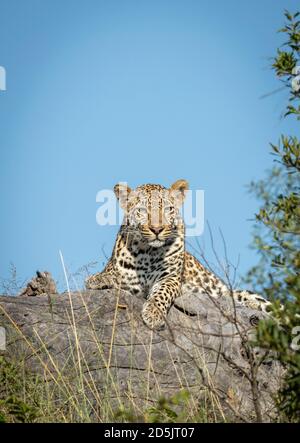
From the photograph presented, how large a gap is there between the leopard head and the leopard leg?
666mm

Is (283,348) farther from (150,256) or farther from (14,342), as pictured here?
(150,256)

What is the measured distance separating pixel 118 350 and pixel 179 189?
4.43m

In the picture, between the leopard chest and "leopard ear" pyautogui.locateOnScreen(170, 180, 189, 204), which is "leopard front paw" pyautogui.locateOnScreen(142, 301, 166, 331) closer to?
the leopard chest

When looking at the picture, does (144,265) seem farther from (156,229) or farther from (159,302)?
(159,302)

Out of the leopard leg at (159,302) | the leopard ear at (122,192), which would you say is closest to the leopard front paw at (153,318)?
the leopard leg at (159,302)

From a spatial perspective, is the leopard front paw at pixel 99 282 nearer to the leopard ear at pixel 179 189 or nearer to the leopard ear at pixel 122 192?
the leopard ear at pixel 122 192

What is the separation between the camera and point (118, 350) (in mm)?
9008

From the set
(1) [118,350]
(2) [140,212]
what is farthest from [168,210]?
(1) [118,350]

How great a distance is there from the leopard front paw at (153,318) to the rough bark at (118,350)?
0.10m

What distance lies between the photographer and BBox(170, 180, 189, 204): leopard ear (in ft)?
41.8

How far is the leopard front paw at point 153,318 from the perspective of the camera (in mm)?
9664

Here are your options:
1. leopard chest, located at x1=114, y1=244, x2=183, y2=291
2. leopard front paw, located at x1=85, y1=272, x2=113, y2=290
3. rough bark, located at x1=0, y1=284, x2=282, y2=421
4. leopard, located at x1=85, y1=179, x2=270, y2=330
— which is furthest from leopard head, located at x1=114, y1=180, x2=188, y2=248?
rough bark, located at x1=0, y1=284, x2=282, y2=421
